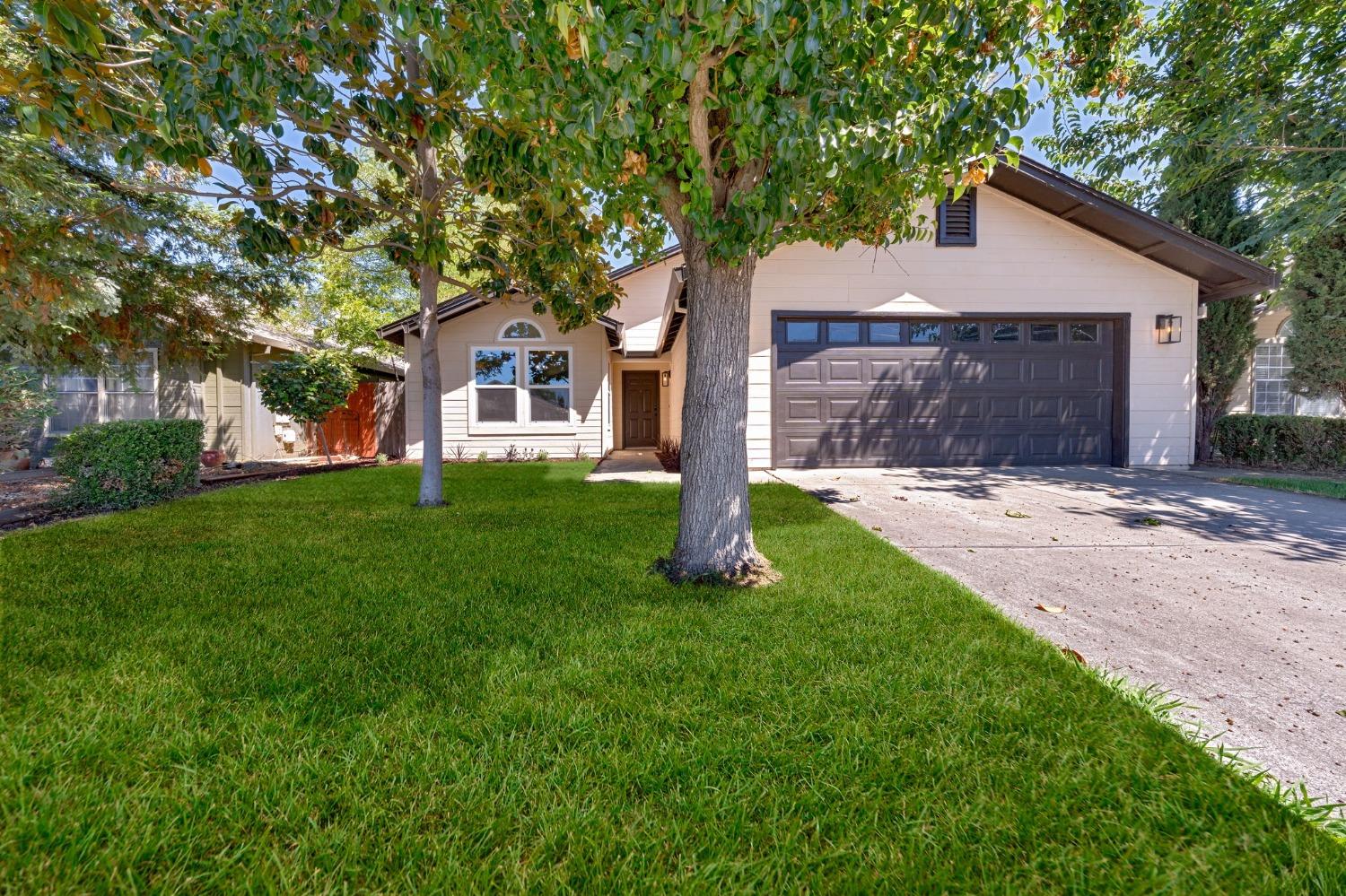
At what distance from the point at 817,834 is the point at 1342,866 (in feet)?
4.02

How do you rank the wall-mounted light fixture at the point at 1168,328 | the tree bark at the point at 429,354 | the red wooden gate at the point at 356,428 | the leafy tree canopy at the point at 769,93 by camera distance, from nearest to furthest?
the leafy tree canopy at the point at 769,93
the tree bark at the point at 429,354
the wall-mounted light fixture at the point at 1168,328
the red wooden gate at the point at 356,428

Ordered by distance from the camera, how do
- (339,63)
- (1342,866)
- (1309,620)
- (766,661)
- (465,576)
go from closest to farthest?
1. (1342,866)
2. (766,661)
3. (1309,620)
4. (465,576)
5. (339,63)

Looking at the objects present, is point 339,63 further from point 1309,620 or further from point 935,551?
point 1309,620

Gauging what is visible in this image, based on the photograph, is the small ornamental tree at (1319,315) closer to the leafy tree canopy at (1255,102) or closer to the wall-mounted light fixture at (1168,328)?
the leafy tree canopy at (1255,102)

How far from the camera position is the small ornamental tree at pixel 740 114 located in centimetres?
223

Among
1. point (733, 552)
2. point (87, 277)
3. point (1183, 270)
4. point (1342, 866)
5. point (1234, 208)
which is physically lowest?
point (1342, 866)

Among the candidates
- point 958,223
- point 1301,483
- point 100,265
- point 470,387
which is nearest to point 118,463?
point 100,265

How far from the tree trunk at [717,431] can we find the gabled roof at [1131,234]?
4223 mm

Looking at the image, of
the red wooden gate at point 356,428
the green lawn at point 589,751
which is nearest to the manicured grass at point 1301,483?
the green lawn at point 589,751

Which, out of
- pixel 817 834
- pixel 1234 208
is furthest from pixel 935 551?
pixel 1234 208

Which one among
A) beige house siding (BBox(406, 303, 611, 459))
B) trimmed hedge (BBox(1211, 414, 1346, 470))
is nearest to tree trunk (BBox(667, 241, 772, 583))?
beige house siding (BBox(406, 303, 611, 459))

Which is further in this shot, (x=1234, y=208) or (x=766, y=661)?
(x=1234, y=208)

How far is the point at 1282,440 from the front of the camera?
9211 millimetres

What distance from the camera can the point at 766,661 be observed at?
2.29 meters
